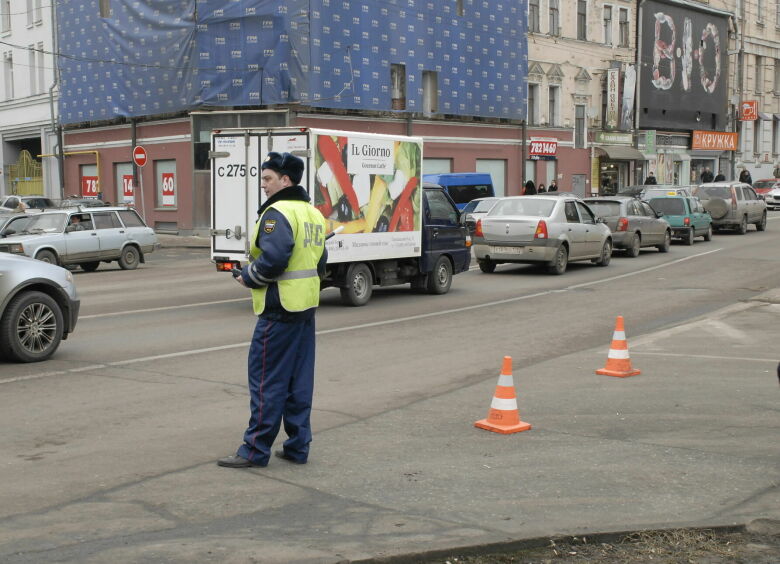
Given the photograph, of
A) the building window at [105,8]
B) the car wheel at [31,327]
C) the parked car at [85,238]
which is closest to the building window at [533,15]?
the building window at [105,8]

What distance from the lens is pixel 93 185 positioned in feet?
140

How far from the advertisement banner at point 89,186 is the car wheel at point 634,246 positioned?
25.0 m

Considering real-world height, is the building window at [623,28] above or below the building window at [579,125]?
above

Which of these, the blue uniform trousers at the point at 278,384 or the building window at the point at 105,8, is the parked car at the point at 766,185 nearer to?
the building window at the point at 105,8

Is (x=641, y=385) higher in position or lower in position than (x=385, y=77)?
lower

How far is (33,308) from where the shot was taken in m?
10.2

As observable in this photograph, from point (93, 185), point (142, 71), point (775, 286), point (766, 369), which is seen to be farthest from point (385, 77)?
point (766, 369)

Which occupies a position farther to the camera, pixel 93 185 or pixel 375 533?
pixel 93 185

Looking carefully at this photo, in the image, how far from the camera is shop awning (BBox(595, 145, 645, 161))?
5125cm

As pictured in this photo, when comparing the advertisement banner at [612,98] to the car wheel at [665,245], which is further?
the advertisement banner at [612,98]

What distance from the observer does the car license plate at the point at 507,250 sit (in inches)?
820

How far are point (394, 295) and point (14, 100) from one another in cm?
3698

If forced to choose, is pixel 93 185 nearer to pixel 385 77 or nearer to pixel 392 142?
pixel 385 77

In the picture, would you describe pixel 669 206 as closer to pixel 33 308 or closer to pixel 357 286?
pixel 357 286
